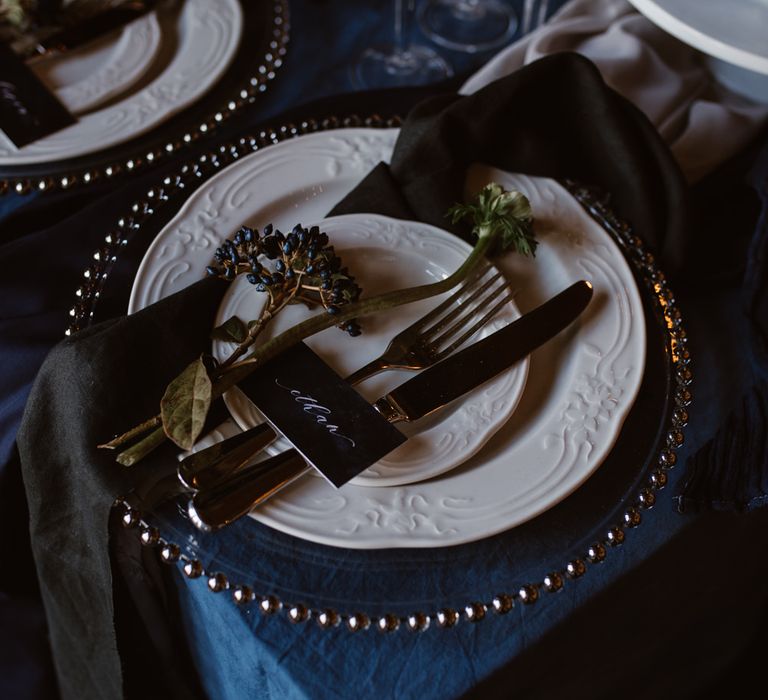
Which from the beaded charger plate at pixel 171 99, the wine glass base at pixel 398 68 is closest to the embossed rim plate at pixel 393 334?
the beaded charger plate at pixel 171 99

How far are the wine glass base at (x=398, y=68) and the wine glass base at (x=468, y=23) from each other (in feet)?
0.15

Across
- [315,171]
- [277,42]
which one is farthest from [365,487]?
[277,42]

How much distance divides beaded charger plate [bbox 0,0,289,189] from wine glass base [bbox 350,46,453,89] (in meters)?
0.11

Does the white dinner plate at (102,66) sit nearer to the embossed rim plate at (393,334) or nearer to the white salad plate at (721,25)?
the embossed rim plate at (393,334)

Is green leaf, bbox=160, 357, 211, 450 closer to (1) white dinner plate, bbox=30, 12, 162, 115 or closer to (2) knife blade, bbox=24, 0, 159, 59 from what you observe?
(1) white dinner plate, bbox=30, 12, 162, 115

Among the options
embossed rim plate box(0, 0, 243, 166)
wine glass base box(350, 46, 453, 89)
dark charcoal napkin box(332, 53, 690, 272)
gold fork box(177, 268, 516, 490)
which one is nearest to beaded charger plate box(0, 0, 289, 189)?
embossed rim plate box(0, 0, 243, 166)

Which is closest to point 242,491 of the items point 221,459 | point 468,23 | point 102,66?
point 221,459

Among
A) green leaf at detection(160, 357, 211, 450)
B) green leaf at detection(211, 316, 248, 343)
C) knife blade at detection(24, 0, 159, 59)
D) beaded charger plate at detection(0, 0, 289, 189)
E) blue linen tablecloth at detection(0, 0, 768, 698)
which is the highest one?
knife blade at detection(24, 0, 159, 59)

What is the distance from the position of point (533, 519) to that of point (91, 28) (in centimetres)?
71

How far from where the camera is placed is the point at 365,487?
529 mm

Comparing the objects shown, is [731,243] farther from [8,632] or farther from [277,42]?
[8,632]

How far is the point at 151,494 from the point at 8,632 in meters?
0.43

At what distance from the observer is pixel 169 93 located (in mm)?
791

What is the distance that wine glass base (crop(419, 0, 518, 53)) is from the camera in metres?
1.00
